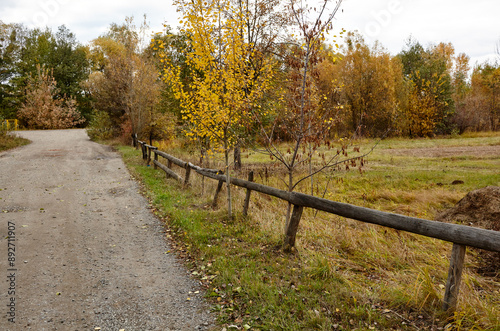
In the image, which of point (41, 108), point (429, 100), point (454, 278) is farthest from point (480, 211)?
point (41, 108)

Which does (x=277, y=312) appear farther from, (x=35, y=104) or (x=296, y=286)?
(x=35, y=104)

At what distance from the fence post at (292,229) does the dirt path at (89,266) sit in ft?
5.56

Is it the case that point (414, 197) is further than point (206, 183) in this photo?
No

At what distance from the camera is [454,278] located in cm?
338

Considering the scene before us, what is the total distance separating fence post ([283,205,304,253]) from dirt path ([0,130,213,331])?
1.69m

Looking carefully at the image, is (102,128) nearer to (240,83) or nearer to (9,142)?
(9,142)

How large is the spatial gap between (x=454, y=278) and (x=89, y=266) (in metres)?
5.19

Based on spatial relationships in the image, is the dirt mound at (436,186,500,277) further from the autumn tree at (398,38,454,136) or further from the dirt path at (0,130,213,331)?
the autumn tree at (398,38,454,136)

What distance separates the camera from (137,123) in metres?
21.8

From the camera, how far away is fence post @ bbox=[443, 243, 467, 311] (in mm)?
3348

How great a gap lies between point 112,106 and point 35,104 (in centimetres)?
1728

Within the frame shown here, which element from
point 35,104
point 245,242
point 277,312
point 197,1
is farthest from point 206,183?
point 35,104

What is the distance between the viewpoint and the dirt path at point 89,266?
13.0ft

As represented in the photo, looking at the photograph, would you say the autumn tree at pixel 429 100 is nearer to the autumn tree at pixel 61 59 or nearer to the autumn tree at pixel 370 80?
the autumn tree at pixel 370 80
